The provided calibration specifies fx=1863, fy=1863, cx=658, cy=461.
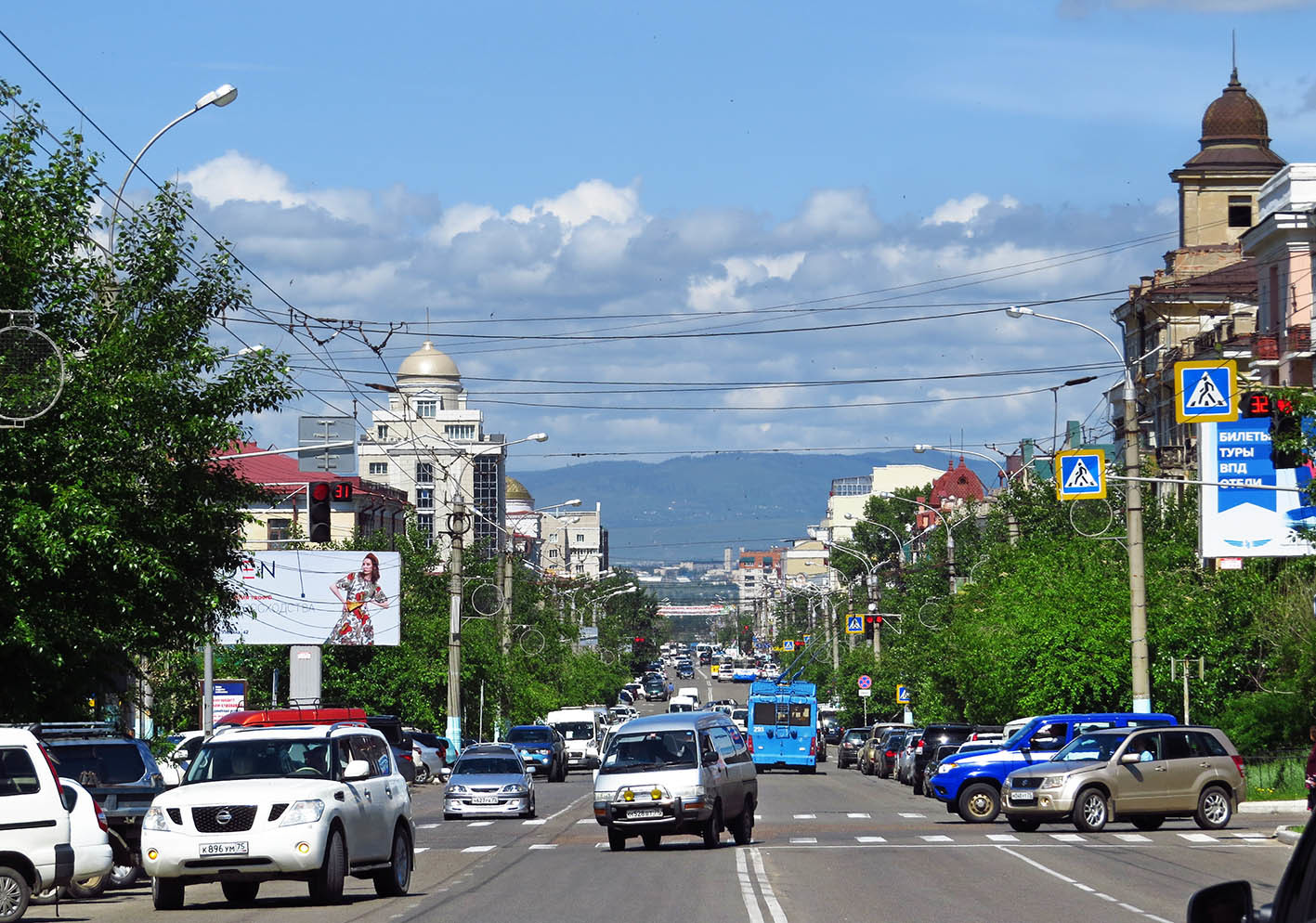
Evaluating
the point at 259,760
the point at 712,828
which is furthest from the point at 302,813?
the point at 712,828

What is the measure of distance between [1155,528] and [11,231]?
47.1 metres

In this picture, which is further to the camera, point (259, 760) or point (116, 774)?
point (116, 774)

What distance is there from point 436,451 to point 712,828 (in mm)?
137797

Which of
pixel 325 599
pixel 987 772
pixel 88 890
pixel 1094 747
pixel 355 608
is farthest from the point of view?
pixel 355 608

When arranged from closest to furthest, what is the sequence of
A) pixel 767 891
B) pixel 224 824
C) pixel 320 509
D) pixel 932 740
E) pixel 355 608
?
pixel 224 824
pixel 767 891
pixel 320 509
pixel 932 740
pixel 355 608

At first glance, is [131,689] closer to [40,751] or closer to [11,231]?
[11,231]

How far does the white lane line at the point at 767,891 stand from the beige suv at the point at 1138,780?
590cm

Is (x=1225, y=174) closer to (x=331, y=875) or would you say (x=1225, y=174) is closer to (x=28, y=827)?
(x=331, y=875)

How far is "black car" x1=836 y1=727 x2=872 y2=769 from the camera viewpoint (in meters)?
72.8

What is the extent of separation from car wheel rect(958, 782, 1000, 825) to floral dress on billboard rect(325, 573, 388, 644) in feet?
120

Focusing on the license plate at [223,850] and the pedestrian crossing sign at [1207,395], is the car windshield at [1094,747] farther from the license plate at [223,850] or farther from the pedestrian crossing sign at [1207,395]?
the license plate at [223,850]

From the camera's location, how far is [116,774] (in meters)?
23.1

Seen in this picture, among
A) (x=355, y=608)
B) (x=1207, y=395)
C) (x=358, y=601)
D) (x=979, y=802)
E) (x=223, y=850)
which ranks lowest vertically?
(x=979, y=802)

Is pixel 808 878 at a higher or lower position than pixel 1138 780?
lower
